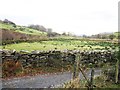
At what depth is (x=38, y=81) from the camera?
2538 cm

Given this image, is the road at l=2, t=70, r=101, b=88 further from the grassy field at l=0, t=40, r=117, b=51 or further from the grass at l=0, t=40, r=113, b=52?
the grassy field at l=0, t=40, r=117, b=51

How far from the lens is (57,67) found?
31672mm

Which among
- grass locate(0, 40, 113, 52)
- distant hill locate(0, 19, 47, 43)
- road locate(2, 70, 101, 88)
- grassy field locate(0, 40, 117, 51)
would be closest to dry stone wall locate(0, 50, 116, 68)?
grass locate(0, 40, 113, 52)

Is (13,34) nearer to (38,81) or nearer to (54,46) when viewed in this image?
(54,46)

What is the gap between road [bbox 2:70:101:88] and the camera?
77.0 feet

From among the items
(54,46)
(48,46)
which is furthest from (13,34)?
(54,46)

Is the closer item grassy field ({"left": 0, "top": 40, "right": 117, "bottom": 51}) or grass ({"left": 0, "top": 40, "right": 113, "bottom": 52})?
grass ({"left": 0, "top": 40, "right": 113, "bottom": 52})

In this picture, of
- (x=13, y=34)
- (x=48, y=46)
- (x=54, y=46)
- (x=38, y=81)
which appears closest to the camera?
(x=38, y=81)

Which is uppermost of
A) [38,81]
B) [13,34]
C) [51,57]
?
[13,34]

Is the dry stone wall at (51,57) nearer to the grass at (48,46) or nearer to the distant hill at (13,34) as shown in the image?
the grass at (48,46)

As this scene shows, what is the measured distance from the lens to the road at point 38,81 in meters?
23.5

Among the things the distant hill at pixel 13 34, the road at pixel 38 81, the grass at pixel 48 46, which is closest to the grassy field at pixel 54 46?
the grass at pixel 48 46

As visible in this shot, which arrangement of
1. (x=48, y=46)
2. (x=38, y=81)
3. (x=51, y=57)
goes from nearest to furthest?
(x=38, y=81), (x=51, y=57), (x=48, y=46)

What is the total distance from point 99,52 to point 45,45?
245 inches
